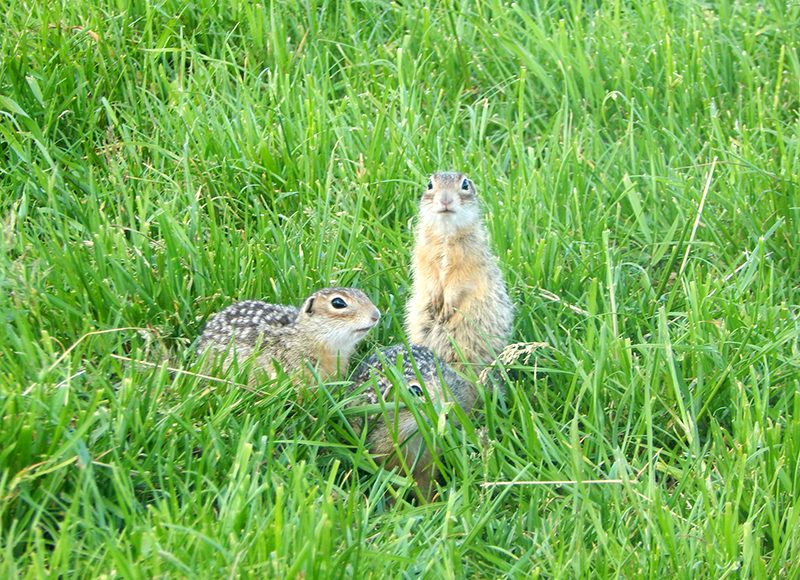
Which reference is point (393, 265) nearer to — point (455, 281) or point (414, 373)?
point (455, 281)

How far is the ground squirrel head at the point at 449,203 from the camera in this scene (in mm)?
6035

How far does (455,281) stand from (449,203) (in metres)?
0.41

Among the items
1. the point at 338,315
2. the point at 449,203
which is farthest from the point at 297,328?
the point at 449,203

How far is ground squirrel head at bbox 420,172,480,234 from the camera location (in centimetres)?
604

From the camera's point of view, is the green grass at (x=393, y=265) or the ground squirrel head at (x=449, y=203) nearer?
the green grass at (x=393, y=265)

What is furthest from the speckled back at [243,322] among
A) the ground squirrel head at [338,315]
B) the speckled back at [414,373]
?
the speckled back at [414,373]

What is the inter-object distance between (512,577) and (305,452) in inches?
39.3

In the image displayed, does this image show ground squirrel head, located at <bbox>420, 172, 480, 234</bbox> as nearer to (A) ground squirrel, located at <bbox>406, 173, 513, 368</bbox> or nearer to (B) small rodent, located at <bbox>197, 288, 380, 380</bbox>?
(A) ground squirrel, located at <bbox>406, 173, 513, 368</bbox>

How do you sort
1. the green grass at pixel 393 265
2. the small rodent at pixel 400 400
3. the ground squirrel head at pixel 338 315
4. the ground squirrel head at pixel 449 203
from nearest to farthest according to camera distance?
the green grass at pixel 393 265, the small rodent at pixel 400 400, the ground squirrel head at pixel 338 315, the ground squirrel head at pixel 449 203

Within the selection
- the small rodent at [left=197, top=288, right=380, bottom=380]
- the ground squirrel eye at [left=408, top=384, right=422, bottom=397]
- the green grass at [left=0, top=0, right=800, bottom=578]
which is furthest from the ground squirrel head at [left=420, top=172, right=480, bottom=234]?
the ground squirrel eye at [left=408, top=384, right=422, bottom=397]

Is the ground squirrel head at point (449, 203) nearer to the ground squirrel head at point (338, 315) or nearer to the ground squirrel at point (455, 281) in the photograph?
the ground squirrel at point (455, 281)

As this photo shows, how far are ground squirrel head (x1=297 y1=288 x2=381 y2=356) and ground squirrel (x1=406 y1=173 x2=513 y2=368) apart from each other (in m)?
0.52

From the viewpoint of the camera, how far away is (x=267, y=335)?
5.70 m

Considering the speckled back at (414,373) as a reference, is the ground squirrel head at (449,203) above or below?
above
